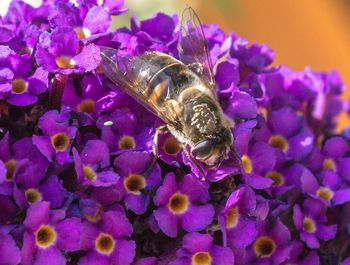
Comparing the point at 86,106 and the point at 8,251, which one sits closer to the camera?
the point at 8,251

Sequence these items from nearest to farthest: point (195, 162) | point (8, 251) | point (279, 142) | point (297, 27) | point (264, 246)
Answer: point (8, 251) → point (195, 162) → point (264, 246) → point (279, 142) → point (297, 27)

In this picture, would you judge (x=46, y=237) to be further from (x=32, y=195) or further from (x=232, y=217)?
(x=232, y=217)

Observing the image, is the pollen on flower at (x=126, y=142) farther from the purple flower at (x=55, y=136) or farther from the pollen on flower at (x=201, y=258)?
the pollen on flower at (x=201, y=258)

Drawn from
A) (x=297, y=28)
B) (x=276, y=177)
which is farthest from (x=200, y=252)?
(x=297, y=28)

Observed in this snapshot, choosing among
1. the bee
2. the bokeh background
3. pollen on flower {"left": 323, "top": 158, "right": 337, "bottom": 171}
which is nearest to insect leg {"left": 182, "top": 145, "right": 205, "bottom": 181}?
the bee

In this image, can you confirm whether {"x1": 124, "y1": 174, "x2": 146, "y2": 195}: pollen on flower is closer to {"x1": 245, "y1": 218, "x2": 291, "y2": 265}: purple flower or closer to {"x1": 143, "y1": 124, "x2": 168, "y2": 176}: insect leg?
{"x1": 143, "y1": 124, "x2": 168, "y2": 176}: insect leg

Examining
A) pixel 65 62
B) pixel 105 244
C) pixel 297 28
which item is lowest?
pixel 297 28

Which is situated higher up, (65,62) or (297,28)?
(65,62)
